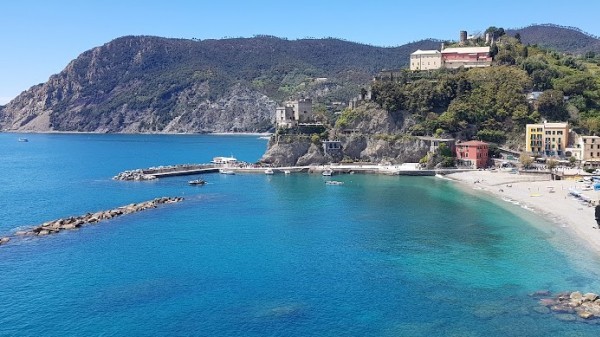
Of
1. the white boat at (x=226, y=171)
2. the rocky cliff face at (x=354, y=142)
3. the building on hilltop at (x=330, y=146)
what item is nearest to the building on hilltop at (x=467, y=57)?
the rocky cliff face at (x=354, y=142)

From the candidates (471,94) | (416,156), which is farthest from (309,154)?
(471,94)

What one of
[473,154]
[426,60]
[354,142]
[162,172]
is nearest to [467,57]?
[426,60]

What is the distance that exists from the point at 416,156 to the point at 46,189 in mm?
49564

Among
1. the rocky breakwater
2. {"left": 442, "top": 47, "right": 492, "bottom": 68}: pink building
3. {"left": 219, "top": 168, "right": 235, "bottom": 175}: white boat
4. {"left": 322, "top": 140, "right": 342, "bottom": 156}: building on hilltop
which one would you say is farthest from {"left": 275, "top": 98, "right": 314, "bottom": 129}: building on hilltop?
{"left": 442, "top": 47, "right": 492, "bottom": 68}: pink building

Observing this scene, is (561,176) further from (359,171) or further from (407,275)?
(407,275)

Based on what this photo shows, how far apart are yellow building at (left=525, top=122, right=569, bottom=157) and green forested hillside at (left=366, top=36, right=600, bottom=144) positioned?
280cm

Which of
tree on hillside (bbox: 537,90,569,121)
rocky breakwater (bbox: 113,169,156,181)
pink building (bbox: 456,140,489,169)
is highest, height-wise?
tree on hillside (bbox: 537,90,569,121)

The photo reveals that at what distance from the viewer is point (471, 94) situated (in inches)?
3314

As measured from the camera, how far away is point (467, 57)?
314 feet

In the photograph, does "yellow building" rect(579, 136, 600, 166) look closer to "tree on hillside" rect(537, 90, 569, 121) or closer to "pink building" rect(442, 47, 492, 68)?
"tree on hillside" rect(537, 90, 569, 121)

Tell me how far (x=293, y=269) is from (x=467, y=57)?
72.7 meters

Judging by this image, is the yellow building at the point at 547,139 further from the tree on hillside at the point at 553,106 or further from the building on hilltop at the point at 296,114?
the building on hilltop at the point at 296,114

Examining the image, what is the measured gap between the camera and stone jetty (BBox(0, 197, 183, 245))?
143 ft

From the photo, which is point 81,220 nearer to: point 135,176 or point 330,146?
point 135,176
